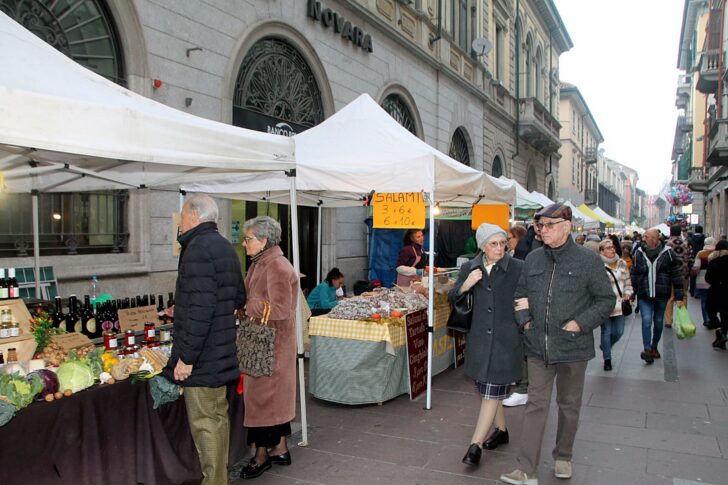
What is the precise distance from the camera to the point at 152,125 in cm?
331

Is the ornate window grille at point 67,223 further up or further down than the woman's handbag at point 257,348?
further up

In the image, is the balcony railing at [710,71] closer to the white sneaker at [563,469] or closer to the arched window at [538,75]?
the arched window at [538,75]

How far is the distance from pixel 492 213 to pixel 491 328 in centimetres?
397

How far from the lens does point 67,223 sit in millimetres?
6863

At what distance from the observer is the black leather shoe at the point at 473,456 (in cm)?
416

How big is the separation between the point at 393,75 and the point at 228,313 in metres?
12.1

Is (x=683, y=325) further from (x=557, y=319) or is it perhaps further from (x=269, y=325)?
(x=269, y=325)

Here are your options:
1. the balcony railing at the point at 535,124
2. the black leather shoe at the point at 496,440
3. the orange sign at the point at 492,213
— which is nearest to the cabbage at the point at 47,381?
the black leather shoe at the point at 496,440

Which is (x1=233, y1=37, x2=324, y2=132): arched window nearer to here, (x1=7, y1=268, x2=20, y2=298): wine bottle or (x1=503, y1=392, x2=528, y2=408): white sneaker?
(x1=7, y1=268, x2=20, y2=298): wine bottle

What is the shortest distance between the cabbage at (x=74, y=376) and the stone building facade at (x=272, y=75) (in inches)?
139

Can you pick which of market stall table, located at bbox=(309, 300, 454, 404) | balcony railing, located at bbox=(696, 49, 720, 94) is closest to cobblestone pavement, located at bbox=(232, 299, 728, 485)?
market stall table, located at bbox=(309, 300, 454, 404)

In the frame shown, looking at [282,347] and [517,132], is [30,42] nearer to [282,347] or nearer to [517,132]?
[282,347]

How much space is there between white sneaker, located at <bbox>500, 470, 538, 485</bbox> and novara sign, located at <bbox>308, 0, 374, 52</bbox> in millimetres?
9452

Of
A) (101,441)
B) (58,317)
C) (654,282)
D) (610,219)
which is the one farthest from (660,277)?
(610,219)
